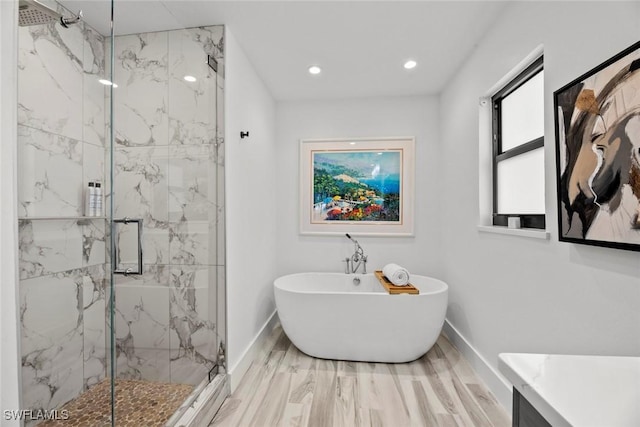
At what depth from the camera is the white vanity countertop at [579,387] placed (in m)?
0.57

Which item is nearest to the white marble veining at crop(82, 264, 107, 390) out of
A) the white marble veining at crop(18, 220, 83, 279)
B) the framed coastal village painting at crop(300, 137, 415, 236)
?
the white marble veining at crop(18, 220, 83, 279)

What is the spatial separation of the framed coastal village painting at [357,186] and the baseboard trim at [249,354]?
1059mm

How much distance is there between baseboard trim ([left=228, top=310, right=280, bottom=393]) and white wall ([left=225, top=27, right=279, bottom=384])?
0.01 metres

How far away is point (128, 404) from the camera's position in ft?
5.44

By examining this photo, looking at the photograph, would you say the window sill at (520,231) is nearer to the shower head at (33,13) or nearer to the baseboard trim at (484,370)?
the baseboard trim at (484,370)

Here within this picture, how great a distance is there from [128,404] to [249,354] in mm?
920

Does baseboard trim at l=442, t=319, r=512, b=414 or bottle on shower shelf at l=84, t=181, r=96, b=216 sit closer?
bottle on shower shelf at l=84, t=181, r=96, b=216

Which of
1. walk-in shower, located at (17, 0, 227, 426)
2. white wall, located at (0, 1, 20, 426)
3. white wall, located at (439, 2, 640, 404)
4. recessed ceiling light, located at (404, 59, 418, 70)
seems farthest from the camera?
recessed ceiling light, located at (404, 59, 418, 70)

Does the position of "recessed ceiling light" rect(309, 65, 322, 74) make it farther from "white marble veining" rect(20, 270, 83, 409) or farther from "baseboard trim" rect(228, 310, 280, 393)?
"baseboard trim" rect(228, 310, 280, 393)

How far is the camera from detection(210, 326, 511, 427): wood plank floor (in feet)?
5.90

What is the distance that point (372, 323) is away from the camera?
242 cm

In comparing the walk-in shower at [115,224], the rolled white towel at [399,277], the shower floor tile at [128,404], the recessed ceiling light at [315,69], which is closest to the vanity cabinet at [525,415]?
the walk-in shower at [115,224]

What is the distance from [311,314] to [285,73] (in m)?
2.13

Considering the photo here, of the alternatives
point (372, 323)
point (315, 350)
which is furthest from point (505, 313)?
point (315, 350)
